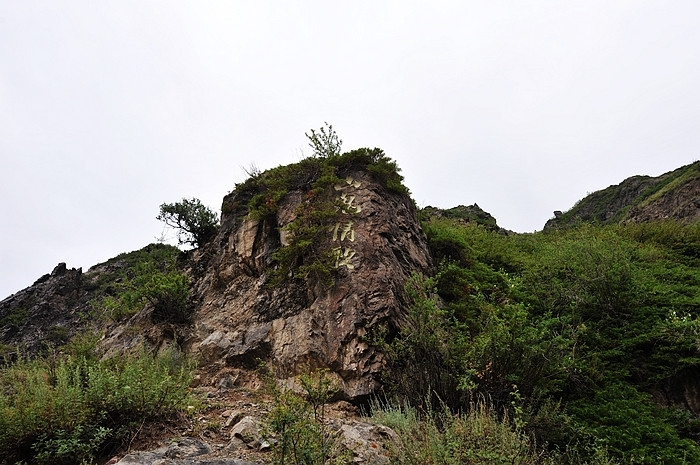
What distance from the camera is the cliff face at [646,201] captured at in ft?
62.0

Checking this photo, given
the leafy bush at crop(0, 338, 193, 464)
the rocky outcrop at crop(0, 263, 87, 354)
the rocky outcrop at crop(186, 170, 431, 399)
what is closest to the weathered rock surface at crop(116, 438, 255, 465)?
the leafy bush at crop(0, 338, 193, 464)

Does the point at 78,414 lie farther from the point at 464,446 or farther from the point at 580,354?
the point at 580,354

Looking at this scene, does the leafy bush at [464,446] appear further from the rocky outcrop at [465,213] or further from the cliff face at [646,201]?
the rocky outcrop at [465,213]

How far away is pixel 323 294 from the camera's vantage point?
727 cm

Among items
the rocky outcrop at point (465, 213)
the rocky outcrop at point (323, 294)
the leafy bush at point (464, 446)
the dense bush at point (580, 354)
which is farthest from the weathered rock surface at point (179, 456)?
the rocky outcrop at point (465, 213)

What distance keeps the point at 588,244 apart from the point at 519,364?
4.97 meters

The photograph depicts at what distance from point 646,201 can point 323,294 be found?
25008mm

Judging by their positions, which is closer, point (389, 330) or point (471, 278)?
point (389, 330)

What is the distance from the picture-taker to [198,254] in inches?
485

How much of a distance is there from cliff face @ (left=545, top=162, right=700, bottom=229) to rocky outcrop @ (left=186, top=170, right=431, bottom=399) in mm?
11373

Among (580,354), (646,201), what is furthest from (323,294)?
(646,201)

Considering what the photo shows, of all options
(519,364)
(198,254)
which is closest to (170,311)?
(198,254)

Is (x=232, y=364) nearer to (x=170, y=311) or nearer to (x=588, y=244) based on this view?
(x=170, y=311)

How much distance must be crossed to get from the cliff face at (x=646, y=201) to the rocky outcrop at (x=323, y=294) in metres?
11.4
